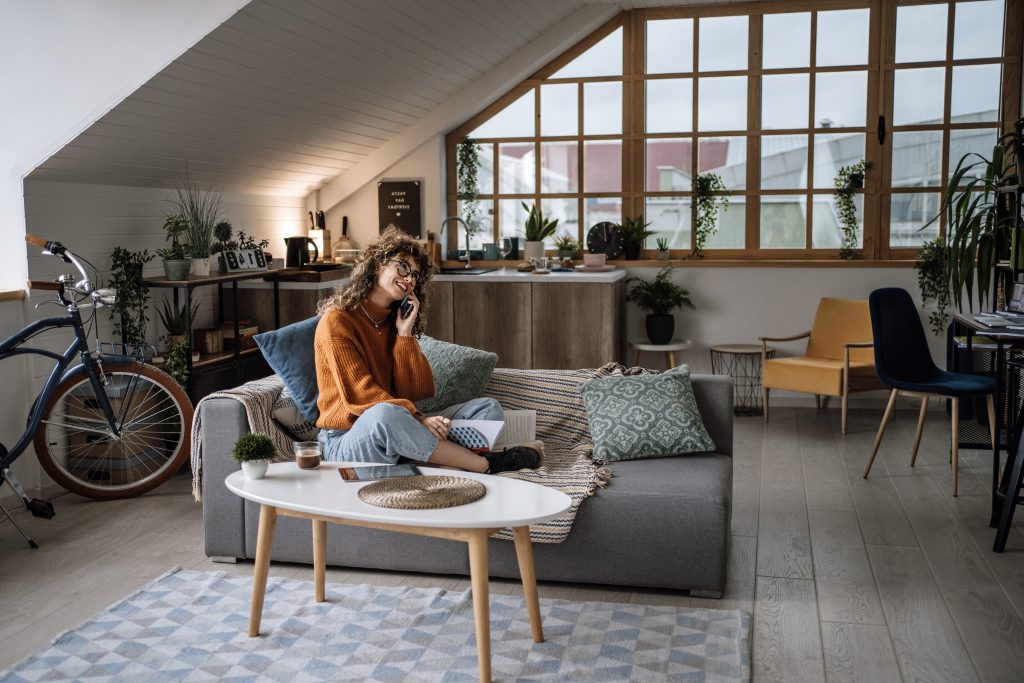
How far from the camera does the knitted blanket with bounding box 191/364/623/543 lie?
3236 mm

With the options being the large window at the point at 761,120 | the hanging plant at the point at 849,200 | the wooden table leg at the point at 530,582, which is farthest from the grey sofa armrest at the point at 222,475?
the hanging plant at the point at 849,200

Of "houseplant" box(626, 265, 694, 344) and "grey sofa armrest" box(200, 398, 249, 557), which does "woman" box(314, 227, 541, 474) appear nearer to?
"grey sofa armrest" box(200, 398, 249, 557)

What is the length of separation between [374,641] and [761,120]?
5016 millimetres

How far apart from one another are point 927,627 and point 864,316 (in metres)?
3.48

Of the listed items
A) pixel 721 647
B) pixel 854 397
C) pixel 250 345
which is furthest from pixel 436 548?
pixel 854 397

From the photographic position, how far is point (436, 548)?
3328 mm

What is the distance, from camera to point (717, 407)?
12.4 feet

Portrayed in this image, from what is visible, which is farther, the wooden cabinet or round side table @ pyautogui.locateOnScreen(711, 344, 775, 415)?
round side table @ pyautogui.locateOnScreen(711, 344, 775, 415)

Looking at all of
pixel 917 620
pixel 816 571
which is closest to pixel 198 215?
pixel 816 571

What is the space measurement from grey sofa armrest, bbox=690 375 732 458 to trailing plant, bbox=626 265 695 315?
2.79 meters

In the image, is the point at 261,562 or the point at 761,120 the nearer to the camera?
the point at 261,562

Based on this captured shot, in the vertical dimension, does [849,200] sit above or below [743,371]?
above

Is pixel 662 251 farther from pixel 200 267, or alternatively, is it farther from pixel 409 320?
pixel 409 320

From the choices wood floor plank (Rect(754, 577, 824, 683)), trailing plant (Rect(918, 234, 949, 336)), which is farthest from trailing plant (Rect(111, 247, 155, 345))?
trailing plant (Rect(918, 234, 949, 336))
